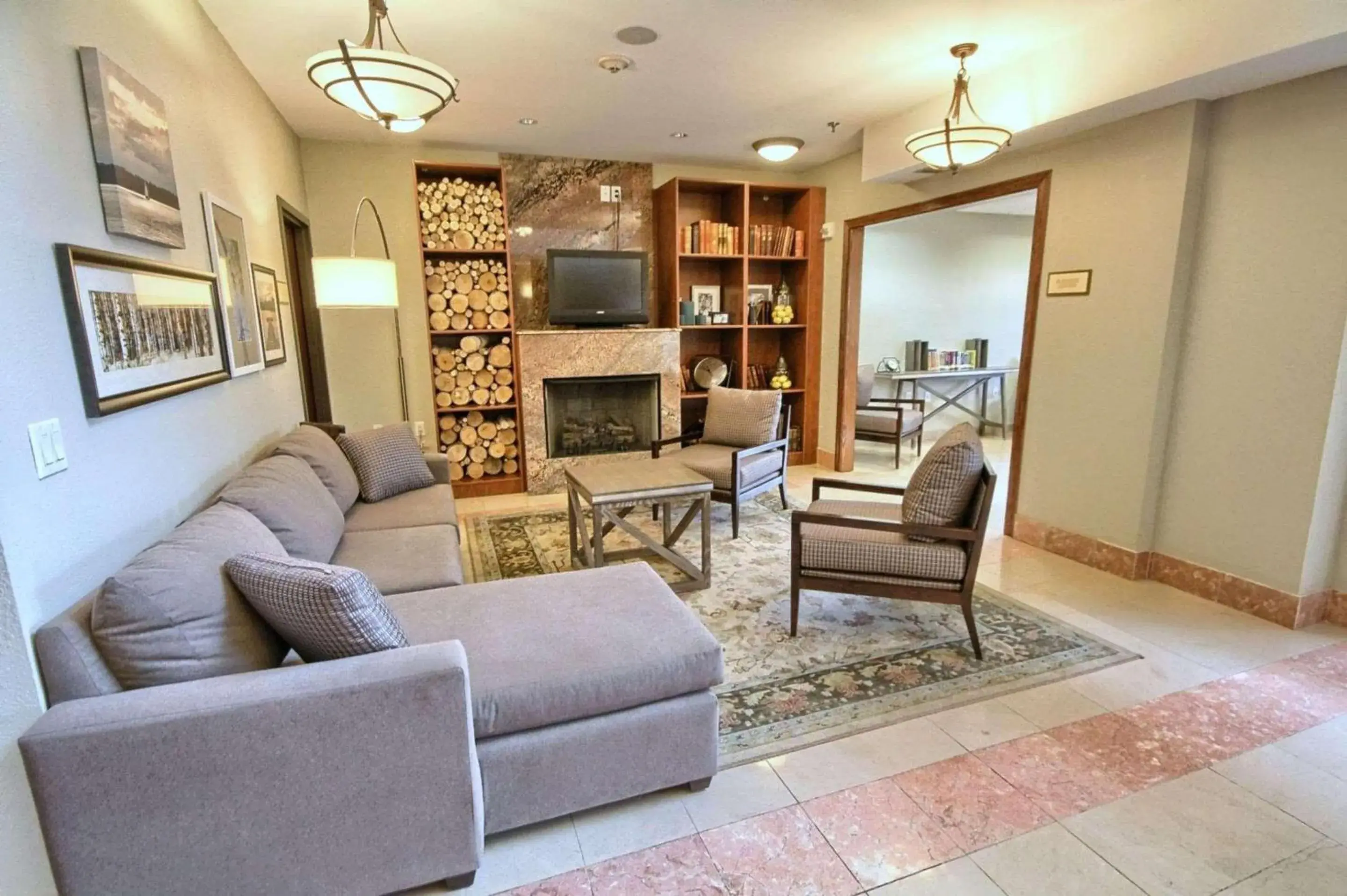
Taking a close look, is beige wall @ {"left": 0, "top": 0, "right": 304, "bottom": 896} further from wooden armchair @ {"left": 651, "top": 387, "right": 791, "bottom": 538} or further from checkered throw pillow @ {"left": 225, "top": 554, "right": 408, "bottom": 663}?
wooden armchair @ {"left": 651, "top": 387, "right": 791, "bottom": 538}

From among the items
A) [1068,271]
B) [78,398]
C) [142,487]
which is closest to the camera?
[78,398]

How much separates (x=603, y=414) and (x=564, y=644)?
355 centimetres

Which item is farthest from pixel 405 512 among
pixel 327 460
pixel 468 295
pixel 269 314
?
pixel 468 295

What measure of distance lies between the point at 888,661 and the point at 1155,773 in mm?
848

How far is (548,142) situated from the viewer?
4512 mm

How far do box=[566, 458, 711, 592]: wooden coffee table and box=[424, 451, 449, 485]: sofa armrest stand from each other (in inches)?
30.9

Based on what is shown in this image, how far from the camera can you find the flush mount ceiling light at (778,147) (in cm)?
427

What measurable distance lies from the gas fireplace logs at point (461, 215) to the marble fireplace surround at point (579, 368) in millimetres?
739

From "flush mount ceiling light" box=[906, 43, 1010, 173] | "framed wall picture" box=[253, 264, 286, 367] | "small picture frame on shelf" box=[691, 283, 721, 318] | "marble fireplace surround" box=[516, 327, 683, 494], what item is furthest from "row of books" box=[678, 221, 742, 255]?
"framed wall picture" box=[253, 264, 286, 367]

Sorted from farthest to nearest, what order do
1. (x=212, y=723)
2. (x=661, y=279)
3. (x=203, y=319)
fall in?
(x=661, y=279) → (x=203, y=319) → (x=212, y=723)

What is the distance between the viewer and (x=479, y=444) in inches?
191

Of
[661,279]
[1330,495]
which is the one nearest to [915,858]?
[1330,495]

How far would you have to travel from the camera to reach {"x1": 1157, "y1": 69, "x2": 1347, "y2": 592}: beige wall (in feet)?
8.25

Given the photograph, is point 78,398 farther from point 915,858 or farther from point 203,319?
point 915,858
